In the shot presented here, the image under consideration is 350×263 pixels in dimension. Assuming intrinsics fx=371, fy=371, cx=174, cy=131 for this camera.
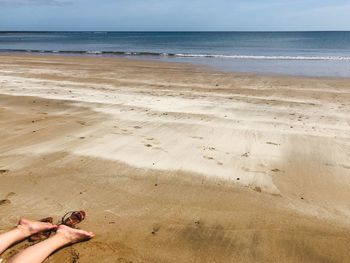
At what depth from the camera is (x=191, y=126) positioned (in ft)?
25.8

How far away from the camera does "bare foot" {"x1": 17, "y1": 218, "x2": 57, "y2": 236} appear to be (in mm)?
3683

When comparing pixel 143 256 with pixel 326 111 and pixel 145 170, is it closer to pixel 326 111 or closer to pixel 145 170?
pixel 145 170

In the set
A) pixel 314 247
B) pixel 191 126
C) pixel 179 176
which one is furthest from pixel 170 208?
pixel 191 126

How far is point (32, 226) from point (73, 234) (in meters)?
0.43

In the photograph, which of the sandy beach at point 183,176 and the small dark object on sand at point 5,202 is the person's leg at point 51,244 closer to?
the sandy beach at point 183,176

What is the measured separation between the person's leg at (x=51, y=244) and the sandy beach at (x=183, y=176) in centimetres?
9

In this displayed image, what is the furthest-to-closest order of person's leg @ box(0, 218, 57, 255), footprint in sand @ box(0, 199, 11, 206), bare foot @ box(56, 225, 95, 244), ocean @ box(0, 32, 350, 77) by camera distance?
1. ocean @ box(0, 32, 350, 77)
2. footprint in sand @ box(0, 199, 11, 206)
3. bare foot @ box(56, 225, 95, 244)
4. person's leg @ box(0, 218, 57, 255)

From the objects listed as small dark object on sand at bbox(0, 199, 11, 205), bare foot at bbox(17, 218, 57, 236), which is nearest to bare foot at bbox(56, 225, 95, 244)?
bare foot at bbox(17, 218, 57, 236)

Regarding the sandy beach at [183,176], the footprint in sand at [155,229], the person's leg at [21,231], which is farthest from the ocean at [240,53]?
the person's leg at [21,231]

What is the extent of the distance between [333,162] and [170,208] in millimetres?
3046

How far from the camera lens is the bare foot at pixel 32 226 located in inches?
145

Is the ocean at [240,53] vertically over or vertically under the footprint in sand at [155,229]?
under

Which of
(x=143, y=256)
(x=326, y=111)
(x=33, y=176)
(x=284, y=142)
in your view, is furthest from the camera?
(x=326, y=111)

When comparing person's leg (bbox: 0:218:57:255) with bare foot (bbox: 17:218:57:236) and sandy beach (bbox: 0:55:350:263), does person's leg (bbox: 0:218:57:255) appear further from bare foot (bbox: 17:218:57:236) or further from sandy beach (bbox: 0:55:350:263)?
sandy beach (bbox: 0:55:350:263)
